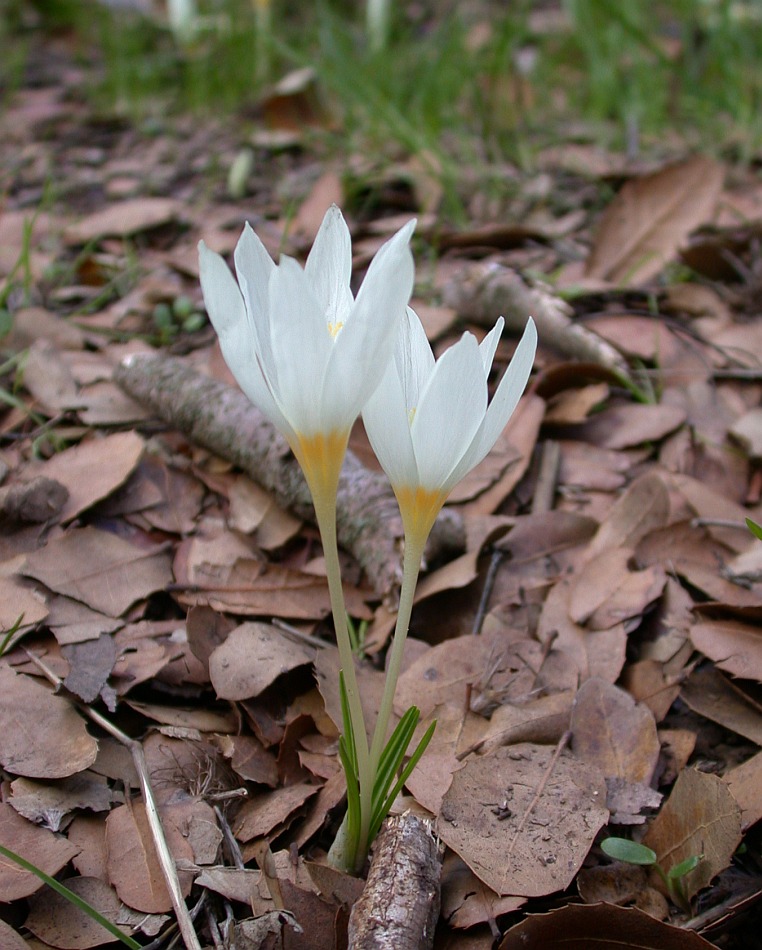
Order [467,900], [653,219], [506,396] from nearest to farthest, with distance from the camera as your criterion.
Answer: [506,396] → [467,900] → [653,219]

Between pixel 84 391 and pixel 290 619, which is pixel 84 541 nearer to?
pixel 290 619

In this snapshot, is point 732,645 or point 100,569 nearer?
point 732,645

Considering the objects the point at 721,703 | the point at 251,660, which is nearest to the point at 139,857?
the point at 251,660

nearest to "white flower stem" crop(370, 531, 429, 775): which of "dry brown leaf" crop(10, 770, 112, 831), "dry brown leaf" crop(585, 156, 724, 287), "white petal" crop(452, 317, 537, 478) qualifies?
"white petal" crop(452, 317, 537, 478)

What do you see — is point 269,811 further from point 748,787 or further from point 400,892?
point 748,787

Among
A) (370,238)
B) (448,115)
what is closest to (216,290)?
(370,238)

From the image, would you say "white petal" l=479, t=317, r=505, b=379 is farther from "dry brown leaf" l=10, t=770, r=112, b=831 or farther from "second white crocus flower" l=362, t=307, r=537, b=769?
"dry brown leaf" l=10, t=770, r=112, b=831

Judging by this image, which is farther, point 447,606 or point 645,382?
point 645,382
